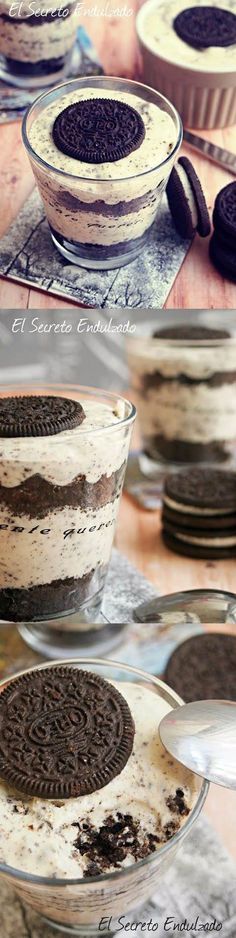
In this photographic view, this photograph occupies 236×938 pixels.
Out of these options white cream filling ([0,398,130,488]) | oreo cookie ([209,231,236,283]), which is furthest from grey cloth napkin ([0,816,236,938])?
oreo cookie ([209,231,236,283])

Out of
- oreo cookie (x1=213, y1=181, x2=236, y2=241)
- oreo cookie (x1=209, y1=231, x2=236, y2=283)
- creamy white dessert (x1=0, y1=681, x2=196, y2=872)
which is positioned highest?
oreo cookie (x1=213, y1=181, x2=236, y2=241)

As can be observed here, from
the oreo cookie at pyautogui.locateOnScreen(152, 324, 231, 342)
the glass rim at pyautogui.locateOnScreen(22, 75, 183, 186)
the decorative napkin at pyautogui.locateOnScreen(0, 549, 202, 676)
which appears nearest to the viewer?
the glass rim at pyautogui.locateOnScreen(22, 75, 183, 186)

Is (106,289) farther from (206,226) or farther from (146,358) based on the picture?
(146,358)

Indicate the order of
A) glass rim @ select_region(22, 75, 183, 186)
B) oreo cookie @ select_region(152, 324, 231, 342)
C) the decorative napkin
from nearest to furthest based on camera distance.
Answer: glass rim @ select_region(22, 75, 183, 186) < the decorative napkin < oreo cookie @ select_region(152, 324, 231, 342)

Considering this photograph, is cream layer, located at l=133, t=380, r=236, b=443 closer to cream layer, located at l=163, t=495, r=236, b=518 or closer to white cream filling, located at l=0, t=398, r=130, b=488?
cream layer, located at l=163, t=495, r=236, b=518

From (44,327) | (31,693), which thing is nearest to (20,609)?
(31,693)

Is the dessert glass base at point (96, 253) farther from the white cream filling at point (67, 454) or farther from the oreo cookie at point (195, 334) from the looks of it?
the oreo cookie at point (195, 334)
